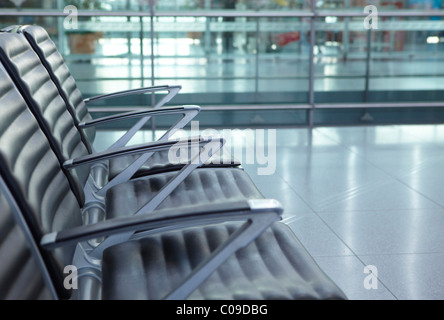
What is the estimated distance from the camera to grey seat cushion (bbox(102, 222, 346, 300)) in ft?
4.01

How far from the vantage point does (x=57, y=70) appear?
211 centimetres

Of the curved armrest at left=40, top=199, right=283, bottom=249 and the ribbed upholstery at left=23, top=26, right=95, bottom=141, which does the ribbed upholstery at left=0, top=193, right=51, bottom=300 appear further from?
the ribbed upholstery at left=23, top=26, right=95, bottom=141

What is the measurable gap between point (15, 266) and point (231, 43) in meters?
4.10

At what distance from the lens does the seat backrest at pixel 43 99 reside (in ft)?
5.11

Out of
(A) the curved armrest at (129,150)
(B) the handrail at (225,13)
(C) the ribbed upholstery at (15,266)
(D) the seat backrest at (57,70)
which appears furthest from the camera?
(B) the handrail at (225,13)

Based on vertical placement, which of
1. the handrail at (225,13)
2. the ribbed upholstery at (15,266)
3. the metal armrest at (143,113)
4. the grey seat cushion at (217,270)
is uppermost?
the handrail at (225,13)

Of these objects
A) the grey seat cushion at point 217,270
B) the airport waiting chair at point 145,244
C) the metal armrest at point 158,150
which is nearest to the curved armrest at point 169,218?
the airport waiting chair at point 145,244

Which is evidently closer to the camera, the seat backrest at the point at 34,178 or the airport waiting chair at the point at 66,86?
the seat backrest at the point at 34,178

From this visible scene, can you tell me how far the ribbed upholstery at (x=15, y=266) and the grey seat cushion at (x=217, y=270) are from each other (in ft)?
0.54

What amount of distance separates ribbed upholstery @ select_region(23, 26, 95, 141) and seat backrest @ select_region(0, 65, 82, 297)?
57cm

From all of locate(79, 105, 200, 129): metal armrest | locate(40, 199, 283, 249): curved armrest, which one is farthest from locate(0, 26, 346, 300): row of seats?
locate(79, 105, 200, 129): metal armrest

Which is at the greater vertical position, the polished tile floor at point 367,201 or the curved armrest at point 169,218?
the curved armrest at point 169,218

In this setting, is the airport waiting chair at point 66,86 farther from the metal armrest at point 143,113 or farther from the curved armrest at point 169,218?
the curved armrest at point 169,218
